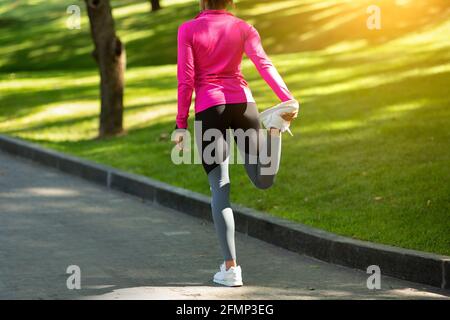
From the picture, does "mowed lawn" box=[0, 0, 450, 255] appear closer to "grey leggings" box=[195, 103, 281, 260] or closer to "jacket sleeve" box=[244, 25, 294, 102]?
"grey leggings" box=[195, 103, 281, 260]

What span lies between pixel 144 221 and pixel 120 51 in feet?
21.7

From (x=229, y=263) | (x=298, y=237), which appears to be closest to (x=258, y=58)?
(x=229, y=263)

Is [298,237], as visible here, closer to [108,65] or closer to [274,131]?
[274,131]

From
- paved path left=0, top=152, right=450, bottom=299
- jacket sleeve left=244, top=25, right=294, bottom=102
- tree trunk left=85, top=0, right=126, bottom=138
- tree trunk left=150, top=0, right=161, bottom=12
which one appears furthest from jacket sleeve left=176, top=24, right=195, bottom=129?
tree trunk left=150, top=0, right=161, bottom=12

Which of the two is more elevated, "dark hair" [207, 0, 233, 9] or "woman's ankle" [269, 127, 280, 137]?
"dark hair" [207, 0, 233, 9]

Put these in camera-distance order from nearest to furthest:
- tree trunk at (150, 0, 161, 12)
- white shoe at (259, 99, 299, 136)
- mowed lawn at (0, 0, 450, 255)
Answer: white shoe at (259, 99, 299, 136), mowed lawn at (0, 0, 450, 255), tree trunk at (150, 0, 161, 12)

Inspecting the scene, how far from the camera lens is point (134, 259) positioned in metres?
8.10

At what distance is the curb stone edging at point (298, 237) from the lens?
7152mm

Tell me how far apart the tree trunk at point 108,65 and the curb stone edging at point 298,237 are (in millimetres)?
3102

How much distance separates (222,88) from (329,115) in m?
8.11

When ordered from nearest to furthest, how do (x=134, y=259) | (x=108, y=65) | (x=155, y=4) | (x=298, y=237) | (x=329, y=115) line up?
(x=134, y=259), (x=298, y=237), (x=329, y=115), (x=108, y=65), (x=155, y=4)

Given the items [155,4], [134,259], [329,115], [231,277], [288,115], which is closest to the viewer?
[288,115]

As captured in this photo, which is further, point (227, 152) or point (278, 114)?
point (227, 152)

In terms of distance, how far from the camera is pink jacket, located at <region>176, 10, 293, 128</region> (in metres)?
6.69
